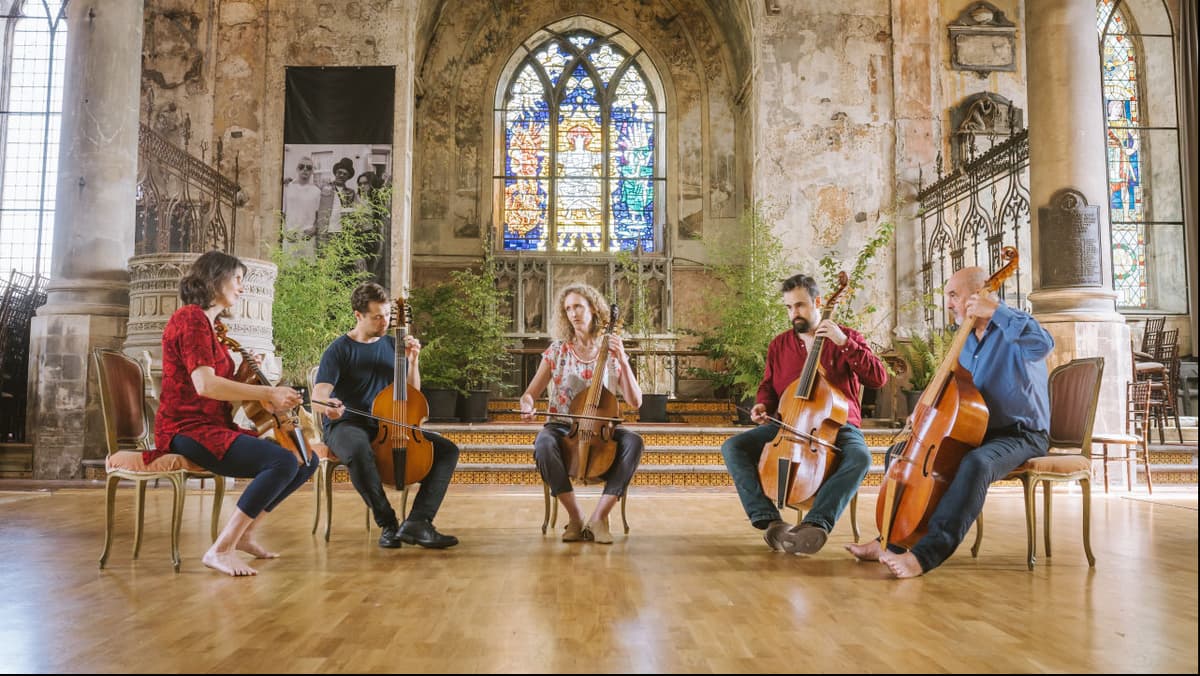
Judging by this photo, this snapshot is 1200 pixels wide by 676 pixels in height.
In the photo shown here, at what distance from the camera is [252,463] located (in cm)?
302

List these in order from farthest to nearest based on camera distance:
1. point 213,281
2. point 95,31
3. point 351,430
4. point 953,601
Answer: point 95,31, point 351,430, point 213,281, point 953,601

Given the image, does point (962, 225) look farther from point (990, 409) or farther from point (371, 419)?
point (371, 419)

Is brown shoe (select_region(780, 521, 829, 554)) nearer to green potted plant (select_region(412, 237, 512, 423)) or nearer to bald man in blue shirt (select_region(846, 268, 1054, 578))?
bald man in blue shirt (select_region(846, 268, 1054, 578))

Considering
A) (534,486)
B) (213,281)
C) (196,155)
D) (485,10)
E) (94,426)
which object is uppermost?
(485,10)

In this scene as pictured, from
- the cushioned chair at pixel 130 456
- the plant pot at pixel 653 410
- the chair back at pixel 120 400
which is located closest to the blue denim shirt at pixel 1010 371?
the cushioned chair at pixel 130 456

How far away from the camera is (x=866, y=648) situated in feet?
6.53

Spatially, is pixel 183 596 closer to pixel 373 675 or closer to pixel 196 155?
pixel 373 675

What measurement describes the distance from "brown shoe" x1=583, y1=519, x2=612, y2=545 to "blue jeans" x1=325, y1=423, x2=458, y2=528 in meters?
0.63

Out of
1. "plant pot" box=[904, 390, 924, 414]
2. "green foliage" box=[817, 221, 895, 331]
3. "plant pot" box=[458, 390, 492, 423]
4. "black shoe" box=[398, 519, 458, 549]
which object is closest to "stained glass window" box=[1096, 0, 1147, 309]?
"green foliage" box=[817, 221, 895, 331]

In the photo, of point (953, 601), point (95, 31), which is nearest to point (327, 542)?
point (953, 601)

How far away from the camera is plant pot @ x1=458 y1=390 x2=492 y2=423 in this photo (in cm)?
853

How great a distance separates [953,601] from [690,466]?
451 centimetres

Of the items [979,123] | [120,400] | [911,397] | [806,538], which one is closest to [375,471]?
[120,400]

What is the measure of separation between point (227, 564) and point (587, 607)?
1313 mm
